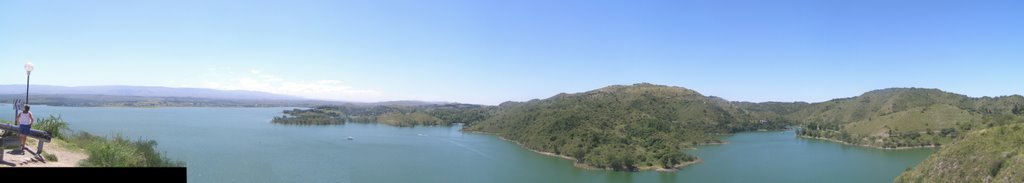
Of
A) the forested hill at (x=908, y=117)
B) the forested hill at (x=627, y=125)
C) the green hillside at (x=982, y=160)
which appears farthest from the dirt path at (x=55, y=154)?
the forested hill at (x=908, y=117)

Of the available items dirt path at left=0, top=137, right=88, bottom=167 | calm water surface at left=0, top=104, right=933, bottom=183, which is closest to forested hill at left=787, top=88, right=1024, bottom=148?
calm water surface at left=0, top=104, right=933, bottom=183

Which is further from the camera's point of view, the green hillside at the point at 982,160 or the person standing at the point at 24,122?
the green hillside at the point at 982,160

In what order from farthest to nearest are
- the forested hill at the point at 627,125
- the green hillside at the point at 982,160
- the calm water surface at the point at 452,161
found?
the forested hill at the point at 627,125
the calm water surface at the point at 452,161
the green hillside at the point at 982,160

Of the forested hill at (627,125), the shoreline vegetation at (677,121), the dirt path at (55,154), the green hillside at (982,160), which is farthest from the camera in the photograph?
the shoreline vegetation at (677,121)

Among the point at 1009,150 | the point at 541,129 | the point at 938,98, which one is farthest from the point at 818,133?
the point at 1009,150

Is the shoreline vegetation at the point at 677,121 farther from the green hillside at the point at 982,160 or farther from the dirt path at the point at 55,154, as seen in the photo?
the dirt path at the point at 55,154

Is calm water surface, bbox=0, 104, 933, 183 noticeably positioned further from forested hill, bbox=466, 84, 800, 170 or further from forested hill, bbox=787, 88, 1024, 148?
forested hill, bbox=787, 88, 1024, 148
